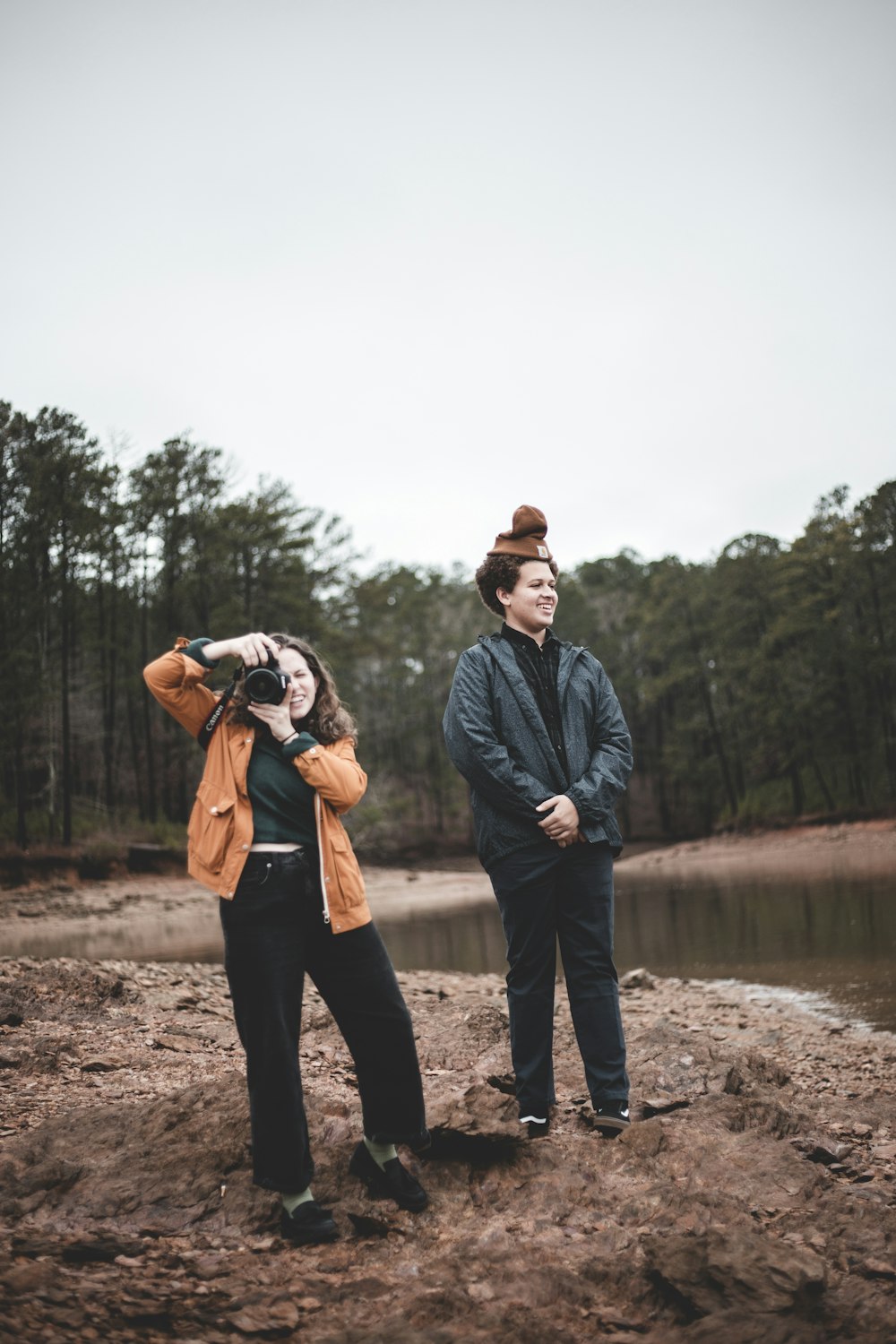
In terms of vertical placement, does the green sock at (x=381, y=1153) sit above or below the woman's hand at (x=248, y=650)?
below

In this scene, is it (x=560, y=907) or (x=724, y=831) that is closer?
(x=560, y=907)

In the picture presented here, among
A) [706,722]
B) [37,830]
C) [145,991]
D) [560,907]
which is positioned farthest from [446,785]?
[560,907]

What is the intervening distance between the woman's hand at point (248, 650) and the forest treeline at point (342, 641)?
2183cm

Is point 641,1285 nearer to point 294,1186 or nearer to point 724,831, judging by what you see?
point 294,1186

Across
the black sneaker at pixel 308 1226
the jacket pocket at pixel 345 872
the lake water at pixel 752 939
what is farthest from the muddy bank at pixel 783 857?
the black sneaker at pixel 308 1226

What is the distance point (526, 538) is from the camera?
3.91 meters

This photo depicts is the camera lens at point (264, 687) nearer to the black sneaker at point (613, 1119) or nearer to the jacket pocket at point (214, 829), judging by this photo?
the jacket pocket at point (214, 829)

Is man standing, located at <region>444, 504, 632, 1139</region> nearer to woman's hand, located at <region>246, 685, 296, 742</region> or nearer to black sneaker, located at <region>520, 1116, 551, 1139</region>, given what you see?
black sneaker, located at <region>520, 1116, 551, 1139</region>

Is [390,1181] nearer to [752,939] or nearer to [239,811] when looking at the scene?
[239,811]

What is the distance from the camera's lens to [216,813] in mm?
2812

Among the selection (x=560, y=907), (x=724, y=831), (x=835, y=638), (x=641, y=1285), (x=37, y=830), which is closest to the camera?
(x=641, y=1285)

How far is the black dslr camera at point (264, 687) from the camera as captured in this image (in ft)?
9.57

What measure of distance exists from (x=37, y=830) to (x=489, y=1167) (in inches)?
931

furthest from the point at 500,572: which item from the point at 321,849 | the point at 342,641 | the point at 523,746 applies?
the point at 342,641
